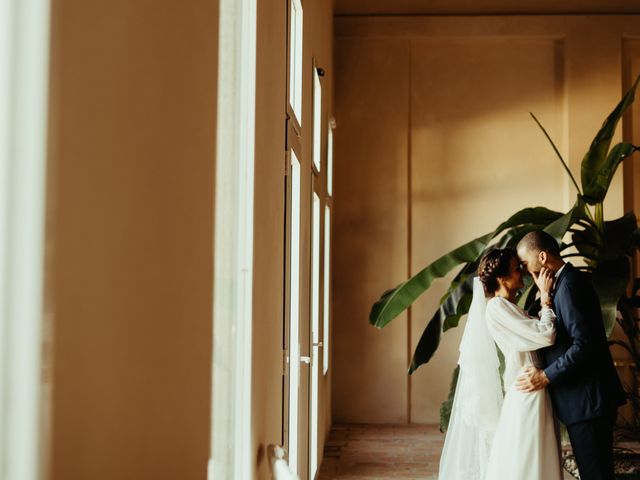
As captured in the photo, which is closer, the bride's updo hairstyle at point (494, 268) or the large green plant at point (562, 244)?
the bride's updo hairstyle at point (494, 268)

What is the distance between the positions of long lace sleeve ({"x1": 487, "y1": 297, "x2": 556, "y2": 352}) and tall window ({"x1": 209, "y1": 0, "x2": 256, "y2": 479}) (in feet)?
6.12

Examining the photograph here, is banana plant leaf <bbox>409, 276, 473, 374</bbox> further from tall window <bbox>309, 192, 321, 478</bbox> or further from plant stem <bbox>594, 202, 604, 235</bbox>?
plant stem <bbox>594, 202, 604, 235</bbox>

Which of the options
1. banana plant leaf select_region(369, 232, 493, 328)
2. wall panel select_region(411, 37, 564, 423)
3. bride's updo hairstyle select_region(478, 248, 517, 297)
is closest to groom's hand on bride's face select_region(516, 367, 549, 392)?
bride's updo hairstyle select_region(478, 248, 517, 297)

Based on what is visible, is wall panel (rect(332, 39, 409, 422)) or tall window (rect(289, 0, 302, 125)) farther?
wall panel (rect(332, 39, 409, 422))

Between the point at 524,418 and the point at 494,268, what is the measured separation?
0.86 metres

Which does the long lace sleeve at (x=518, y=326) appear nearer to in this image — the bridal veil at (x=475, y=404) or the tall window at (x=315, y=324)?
the bridal veil at (x=475, y=404)

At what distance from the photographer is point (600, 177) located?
4.80 meters

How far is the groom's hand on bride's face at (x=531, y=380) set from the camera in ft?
11.4

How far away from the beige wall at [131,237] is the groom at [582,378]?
7.84 ft

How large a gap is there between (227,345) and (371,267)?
6.15m

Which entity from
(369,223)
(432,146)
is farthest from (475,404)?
(432,146)

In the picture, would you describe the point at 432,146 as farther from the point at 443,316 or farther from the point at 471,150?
the point at 443,316

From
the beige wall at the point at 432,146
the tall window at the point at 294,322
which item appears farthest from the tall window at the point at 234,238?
the beige wall at the point at 432,146

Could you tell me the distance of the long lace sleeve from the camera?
3488 millimetres
